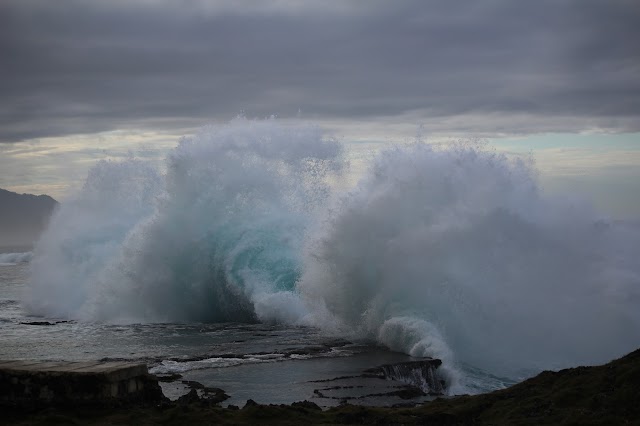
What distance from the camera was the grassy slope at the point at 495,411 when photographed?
33.8 ft

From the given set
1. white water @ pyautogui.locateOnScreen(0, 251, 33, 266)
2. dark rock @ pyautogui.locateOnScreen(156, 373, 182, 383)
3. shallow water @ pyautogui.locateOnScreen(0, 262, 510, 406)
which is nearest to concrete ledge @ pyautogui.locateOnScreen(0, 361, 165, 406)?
shallow water @ pyautogui.locateOnScreen(0, 262, 510, 406)

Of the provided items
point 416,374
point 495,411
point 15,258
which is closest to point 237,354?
point 416,374

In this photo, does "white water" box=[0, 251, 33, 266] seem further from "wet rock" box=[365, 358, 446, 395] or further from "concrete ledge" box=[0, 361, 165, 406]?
"concrete ledge" box=[0, 361, 165, 406]

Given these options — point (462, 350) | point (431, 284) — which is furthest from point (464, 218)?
point (462, 350)

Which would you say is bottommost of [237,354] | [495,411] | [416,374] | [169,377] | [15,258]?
[495,411]

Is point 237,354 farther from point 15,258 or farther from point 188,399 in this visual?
point 15,258

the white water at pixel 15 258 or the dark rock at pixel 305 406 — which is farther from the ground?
the white water at pixel 15 258

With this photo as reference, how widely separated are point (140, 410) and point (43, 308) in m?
26.5

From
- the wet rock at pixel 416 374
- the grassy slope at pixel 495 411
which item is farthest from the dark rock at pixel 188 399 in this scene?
the wet rock at pixel 416 374

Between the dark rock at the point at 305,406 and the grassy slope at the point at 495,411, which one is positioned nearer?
the grassy slope at the point at 495,411

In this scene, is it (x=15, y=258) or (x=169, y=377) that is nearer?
(x=169, y=377)

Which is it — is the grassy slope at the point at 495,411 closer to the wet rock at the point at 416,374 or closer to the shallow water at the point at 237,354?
the shallow water at the point at 237,354

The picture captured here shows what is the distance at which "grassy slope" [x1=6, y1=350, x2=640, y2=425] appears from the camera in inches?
406

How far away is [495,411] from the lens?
11430mm
